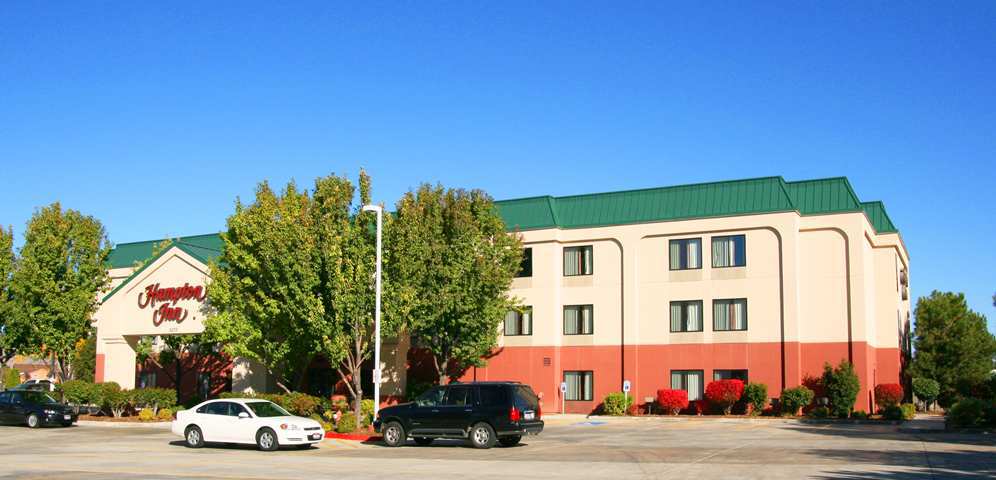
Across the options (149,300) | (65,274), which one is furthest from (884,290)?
(65,274)

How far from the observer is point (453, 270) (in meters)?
40.4

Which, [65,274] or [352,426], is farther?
[65,274]

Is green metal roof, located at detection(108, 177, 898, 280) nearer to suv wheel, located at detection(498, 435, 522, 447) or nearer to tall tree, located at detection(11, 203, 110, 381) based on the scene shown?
tall tree, located at detection(11, 203, 110, 381)

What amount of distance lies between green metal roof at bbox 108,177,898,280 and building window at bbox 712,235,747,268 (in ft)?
3.84

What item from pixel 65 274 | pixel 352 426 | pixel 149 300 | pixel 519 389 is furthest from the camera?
pixel 65 274

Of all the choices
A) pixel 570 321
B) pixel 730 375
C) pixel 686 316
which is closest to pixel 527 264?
pixel 570 321

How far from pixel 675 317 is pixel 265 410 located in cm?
2254

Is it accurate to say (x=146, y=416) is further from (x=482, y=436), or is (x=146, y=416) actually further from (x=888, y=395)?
(x=888, y=395)

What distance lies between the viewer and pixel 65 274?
165 feet

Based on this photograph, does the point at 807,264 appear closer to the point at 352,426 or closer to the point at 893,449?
the point at 893,449

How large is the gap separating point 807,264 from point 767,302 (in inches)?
96.7

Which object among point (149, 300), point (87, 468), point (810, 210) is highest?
point (810, 210)

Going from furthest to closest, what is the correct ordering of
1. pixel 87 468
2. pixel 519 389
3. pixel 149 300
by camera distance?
pixel 149 300 < pixel 519 389 < pixel 87 468

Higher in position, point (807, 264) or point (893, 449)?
point (807, 264)
